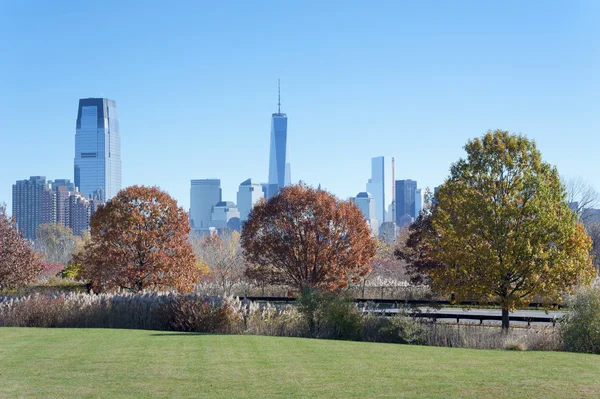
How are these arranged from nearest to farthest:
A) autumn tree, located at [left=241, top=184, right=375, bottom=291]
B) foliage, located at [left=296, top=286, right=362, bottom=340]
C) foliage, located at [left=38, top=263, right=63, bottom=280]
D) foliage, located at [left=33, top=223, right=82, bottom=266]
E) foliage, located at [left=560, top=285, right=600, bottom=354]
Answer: foliage, located at [left=560, top=285, right=600, bottom=354], foliage, located at [left=296, top=286, right=362, bottom=340], autumn tree, located at [left=241, top=184, right=375, bottom=291], foliage, located at [left=38, top=263, right=63, bottom=280], foliage, located at [left=33, top=223, right=82, bottom=266]

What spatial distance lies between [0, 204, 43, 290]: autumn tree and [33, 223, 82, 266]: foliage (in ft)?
169

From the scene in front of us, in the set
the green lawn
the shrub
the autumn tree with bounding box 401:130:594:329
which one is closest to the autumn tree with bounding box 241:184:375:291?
the autumn tree with bounding box 401:130:594:329

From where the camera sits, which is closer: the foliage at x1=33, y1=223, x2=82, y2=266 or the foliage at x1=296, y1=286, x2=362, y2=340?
the foliage at x1=296, y1=286, x2=362, y2=340

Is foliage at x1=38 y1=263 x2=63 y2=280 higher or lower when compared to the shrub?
lower

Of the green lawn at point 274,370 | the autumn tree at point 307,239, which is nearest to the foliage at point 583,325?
the green lawn at point 274,370

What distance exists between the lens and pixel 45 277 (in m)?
51.0

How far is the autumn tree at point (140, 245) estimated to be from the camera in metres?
31.5

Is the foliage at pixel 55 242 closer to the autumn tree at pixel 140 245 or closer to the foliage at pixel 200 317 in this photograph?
the autumn tree at pixel 140 245

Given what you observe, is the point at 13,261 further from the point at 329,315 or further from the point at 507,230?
the point at 507,230

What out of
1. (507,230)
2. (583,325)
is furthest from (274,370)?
(507,230)

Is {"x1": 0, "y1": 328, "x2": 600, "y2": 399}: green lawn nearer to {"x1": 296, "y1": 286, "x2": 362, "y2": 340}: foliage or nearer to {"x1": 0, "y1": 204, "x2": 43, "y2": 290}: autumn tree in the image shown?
{"x1": 296, "y1": 286, "x2": 362, "y2": 340}: foliage

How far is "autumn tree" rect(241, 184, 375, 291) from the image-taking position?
32844 mm

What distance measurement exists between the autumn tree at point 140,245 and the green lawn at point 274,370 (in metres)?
12.0

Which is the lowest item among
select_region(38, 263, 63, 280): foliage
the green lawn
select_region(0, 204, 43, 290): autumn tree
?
select_region(38, 263, 63, 280): foliage
